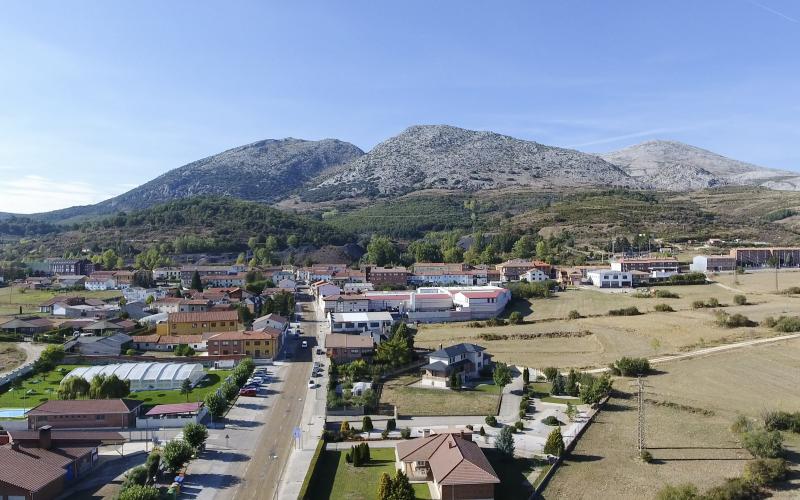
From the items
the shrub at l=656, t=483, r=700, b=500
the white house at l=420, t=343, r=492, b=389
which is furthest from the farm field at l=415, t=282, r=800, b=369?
the shrub at l=656, t=483, r=700, b=500

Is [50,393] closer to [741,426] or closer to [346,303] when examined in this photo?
[346,303]

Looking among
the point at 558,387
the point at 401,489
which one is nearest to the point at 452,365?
the point at 558,387

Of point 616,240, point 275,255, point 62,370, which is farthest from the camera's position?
point 275,255

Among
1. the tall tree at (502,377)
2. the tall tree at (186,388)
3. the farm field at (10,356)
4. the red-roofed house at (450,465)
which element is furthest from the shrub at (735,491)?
the farm field at (10,356)

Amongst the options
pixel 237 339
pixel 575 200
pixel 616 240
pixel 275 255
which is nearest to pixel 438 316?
pixel 237 339

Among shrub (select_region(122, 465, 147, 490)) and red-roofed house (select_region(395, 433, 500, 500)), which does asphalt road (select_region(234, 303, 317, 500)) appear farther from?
red-roofed house (select_region(395, 433, 500, 500))

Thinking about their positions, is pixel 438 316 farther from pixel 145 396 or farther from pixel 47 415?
pixel 47 415
